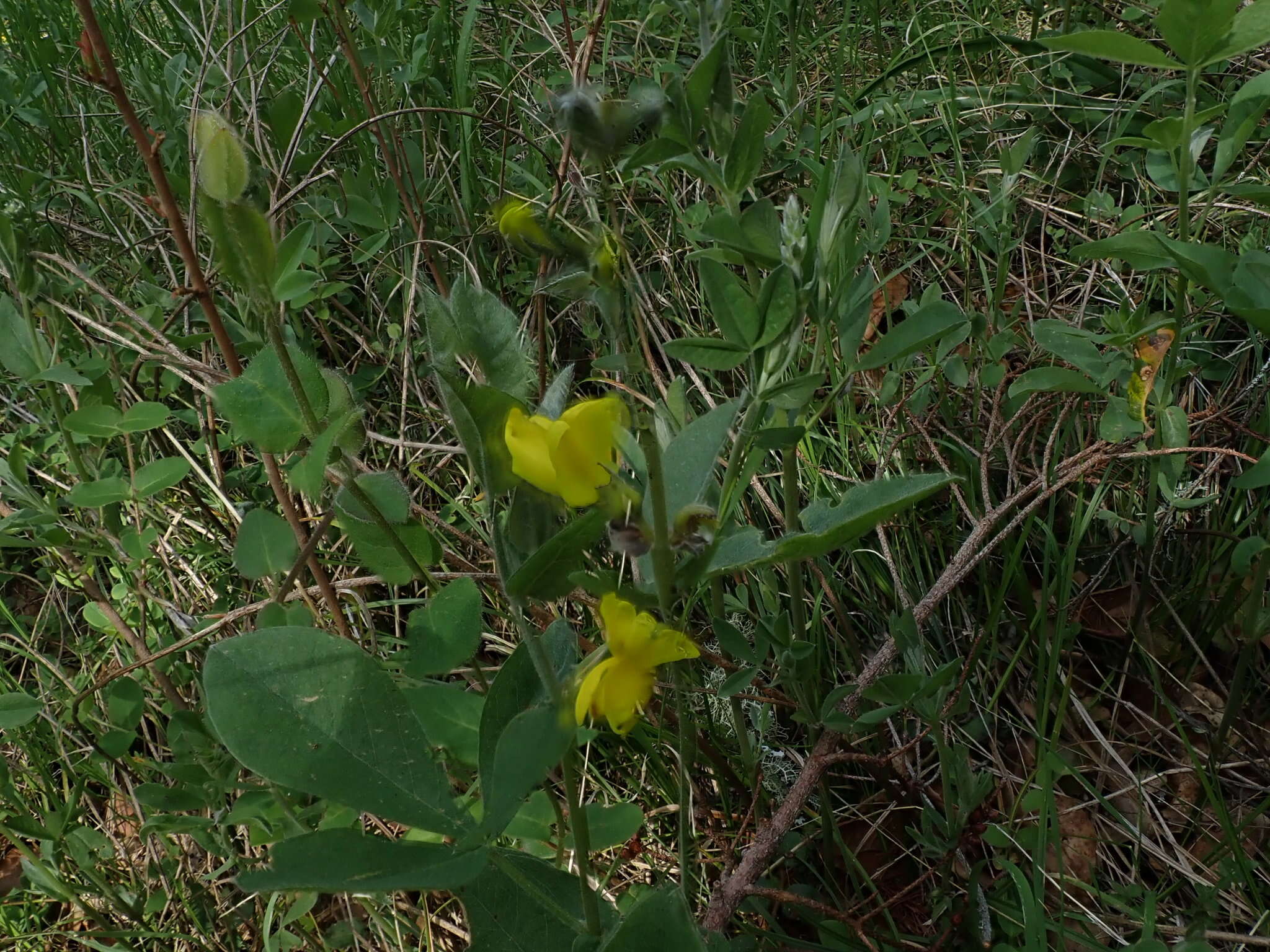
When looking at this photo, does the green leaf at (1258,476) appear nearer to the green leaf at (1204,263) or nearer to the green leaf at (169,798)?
the green leaf at (1204,263)

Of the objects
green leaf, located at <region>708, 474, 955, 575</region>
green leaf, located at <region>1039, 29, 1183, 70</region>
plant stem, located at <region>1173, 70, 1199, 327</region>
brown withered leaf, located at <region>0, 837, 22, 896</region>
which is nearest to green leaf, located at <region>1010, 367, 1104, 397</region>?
plant stem, located at <region>1173, 70, 1199, 327</region>

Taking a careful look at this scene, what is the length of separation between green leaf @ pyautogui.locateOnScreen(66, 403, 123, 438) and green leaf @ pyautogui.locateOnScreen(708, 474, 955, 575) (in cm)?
102

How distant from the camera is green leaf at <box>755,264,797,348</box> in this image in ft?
3.00

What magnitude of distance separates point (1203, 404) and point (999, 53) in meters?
1.12

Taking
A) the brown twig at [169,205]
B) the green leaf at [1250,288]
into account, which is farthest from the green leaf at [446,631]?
the green leaf at [1250,288]

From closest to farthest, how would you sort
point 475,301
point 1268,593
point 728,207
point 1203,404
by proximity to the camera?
point 475,301, point 728,207, point 1268,593, point 1203,404

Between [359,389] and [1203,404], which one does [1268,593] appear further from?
[359,389]

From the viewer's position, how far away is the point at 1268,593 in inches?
56.7

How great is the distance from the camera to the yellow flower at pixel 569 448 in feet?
2.45

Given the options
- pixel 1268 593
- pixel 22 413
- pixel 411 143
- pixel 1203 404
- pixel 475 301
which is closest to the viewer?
pixel 475 301

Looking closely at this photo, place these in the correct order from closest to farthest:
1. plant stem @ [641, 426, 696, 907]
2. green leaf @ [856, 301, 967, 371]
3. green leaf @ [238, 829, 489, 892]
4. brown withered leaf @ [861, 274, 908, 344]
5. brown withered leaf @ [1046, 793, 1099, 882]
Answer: green leaf @ [238, 829, 489, 892] < plant stem @ [641, 426, 696, 907] < green leaf @ [856, 301, 967, 371] < brown withered leaf @ [1046, 793, 1099, 882] < brown withered leaf @ [861, 274, 908, 344]

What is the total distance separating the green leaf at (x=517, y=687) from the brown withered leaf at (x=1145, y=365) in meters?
0.89

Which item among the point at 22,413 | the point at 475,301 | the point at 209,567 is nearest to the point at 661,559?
the point at 475,301

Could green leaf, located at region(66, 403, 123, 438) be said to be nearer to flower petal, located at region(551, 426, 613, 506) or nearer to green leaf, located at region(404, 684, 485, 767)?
green leaf, located at region(404, 684, 485, 767)
